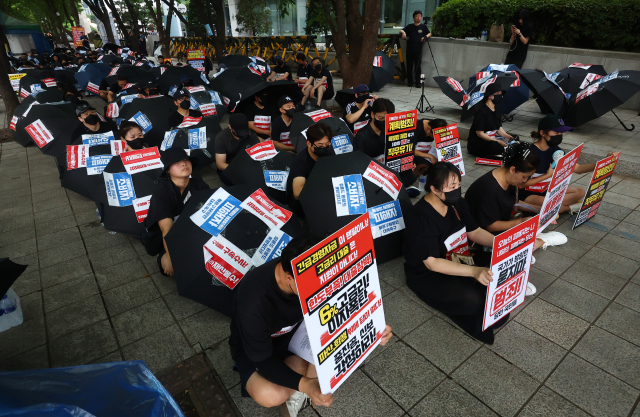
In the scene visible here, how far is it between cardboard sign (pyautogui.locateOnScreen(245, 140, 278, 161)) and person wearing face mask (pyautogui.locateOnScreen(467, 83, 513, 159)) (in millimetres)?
4020

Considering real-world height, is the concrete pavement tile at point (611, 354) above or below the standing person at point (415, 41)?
below

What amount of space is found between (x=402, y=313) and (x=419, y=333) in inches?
11.2

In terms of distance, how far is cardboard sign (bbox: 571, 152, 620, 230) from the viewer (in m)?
4.21

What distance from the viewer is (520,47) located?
34.6 ft

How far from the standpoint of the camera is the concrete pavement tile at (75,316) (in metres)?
3.32

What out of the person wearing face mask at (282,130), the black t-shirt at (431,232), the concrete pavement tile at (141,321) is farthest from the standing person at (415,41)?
the concrete pavement tile at (141,321)

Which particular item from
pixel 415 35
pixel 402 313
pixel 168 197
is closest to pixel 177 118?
pixel 168 197

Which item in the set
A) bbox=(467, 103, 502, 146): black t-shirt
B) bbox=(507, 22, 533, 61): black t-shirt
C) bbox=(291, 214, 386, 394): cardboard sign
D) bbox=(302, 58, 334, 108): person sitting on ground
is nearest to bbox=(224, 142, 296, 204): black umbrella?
bbox=(291, 214, 386, 394): cardboard sign

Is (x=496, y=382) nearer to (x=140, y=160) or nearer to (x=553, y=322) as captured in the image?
(x=553, y=322)

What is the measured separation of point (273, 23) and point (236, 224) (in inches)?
1240

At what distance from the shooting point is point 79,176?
556 cm

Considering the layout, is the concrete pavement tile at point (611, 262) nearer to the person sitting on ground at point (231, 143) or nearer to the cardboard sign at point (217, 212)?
the cardboard sign at point (217, 212)

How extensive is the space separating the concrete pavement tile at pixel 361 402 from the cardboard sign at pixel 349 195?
1.58 meters

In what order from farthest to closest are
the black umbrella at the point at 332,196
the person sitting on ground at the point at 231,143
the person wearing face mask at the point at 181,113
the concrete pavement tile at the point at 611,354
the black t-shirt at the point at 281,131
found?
the person wearing face mask at the point at 181,113
the black t-shirt at the point at 281,131
the person sitting on ground at the point at 231,143
the black umbrella at the point at 332,196
the concrete pavement tile at the point at 611,354
